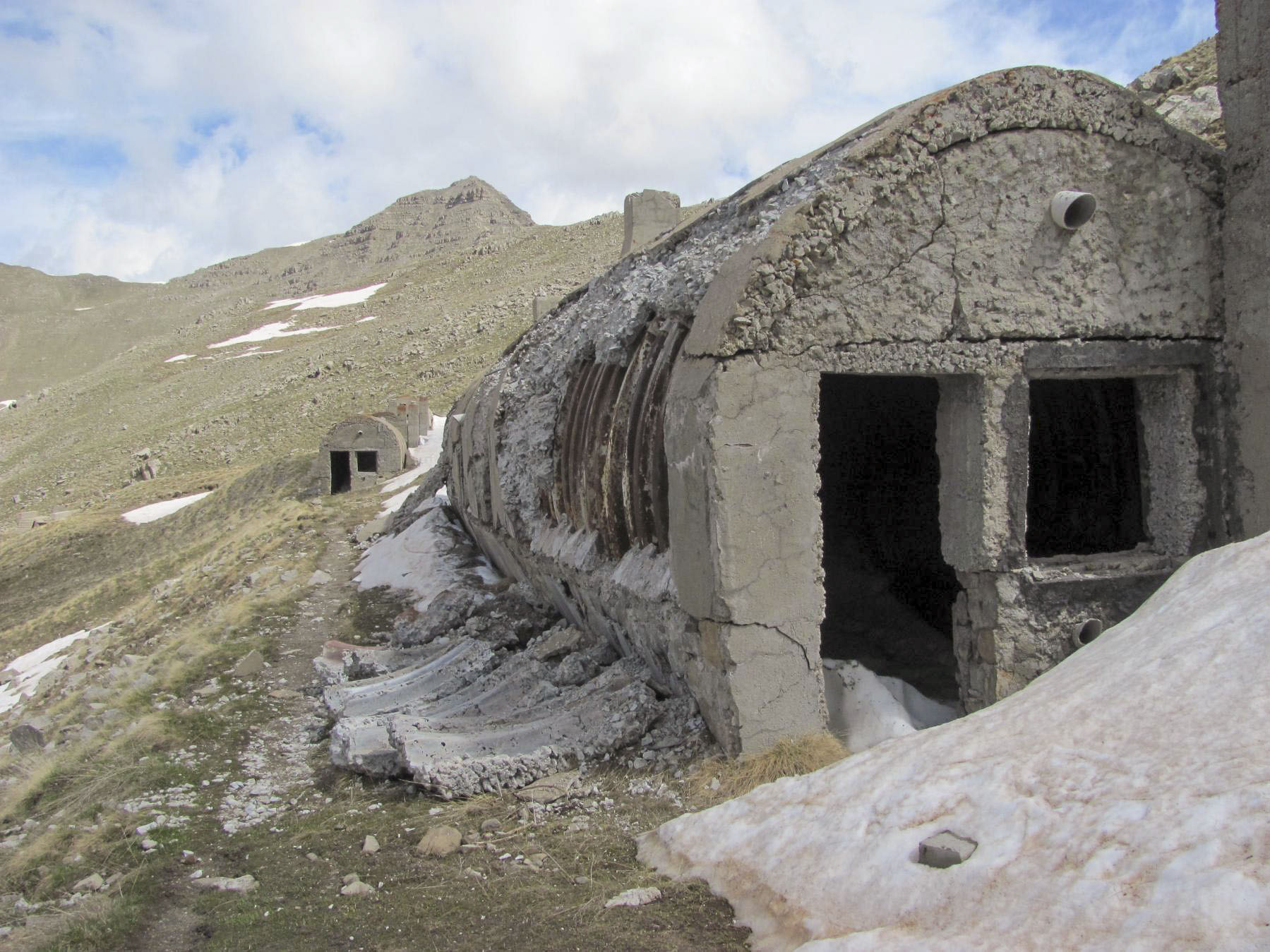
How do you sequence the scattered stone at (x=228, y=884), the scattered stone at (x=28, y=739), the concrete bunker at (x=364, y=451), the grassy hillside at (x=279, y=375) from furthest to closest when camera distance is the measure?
1. the grassy hillside at (x=279, y=375)
2. the concrete bunker at (x=364, y=451)
3. the scattered stone at (x=28, y=739)
4. the scattered stone at (x=228, y=884)

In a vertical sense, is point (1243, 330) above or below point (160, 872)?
above

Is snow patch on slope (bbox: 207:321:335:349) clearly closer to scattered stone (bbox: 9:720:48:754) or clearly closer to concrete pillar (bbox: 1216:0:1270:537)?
scattered stone (bbox: 9:720:48:754)

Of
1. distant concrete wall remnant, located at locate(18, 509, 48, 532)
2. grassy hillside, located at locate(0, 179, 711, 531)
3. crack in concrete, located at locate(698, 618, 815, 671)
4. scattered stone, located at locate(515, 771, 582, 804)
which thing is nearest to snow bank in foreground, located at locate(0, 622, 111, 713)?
scattered stone, located at locate(515, 771, 582, 804)

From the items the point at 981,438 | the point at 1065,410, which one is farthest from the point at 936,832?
the point at 1065,410

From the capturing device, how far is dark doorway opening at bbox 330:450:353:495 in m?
22.1

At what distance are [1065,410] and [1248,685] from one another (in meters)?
4.40

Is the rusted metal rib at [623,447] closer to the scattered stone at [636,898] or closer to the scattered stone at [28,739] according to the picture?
the scattered stone at [636,898]

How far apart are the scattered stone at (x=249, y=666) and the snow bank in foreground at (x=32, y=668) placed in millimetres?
4512

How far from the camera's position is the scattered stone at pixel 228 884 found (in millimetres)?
4434

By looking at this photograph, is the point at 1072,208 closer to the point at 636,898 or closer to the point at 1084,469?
the point at 1084,469

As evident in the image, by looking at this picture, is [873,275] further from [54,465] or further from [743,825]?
[54,465]

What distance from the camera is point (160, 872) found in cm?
471

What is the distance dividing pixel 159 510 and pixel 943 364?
25.0 m

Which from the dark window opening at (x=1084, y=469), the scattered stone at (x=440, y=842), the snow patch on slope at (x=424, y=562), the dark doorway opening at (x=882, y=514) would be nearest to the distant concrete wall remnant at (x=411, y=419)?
the snow patch on slope at (x=424, y=562)
